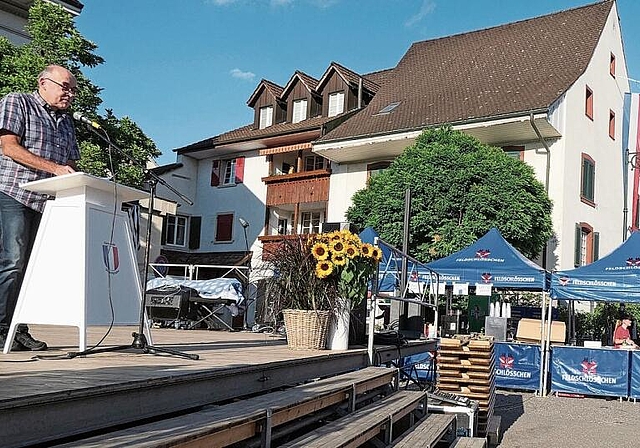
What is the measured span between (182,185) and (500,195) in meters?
16.1

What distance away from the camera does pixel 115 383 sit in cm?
290

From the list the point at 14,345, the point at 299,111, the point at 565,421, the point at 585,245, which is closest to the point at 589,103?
the point at 585,245

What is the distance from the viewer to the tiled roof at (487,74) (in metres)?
22.9

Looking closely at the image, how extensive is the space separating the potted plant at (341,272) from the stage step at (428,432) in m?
0.95

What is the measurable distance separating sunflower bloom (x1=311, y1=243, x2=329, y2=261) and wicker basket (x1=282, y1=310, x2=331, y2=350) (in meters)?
0.46

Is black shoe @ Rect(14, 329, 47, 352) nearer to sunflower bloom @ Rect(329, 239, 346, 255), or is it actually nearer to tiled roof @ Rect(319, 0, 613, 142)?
sunflower bloom @ Rect(329, 239, 346, 255)

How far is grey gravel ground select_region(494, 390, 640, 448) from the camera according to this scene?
30.5ft

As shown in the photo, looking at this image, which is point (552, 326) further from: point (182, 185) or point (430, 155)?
point (182, 185)

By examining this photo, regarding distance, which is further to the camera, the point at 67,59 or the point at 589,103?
the point at 589,103

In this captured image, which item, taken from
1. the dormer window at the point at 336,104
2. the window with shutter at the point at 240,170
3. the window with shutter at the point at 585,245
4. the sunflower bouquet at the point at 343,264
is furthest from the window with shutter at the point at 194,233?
the sunflower bouquet at the point at 343,264

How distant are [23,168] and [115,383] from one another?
69.2 inches

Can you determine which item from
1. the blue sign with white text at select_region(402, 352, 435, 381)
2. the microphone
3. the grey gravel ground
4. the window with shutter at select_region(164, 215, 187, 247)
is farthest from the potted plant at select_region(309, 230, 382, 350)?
the window with shutter at select_region(164, 215, 187, 247)

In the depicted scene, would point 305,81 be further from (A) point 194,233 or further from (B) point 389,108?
(A) point 194,233

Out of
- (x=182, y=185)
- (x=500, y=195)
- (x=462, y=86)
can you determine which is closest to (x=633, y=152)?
(x=462, y=86)
